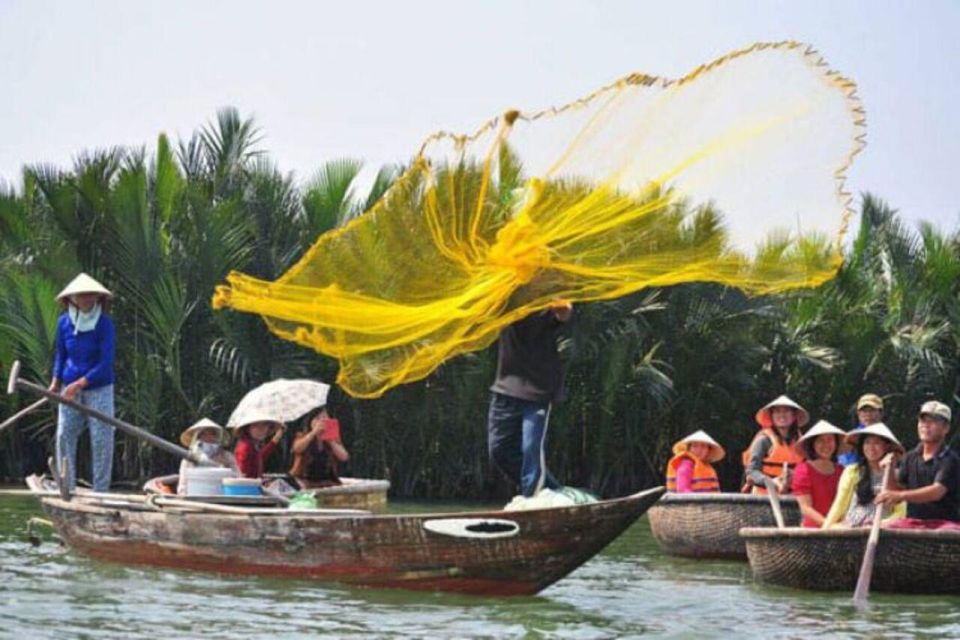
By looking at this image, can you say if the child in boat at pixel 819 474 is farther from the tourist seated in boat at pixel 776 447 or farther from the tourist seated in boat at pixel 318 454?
the tourist seated in boat at pixel 318 454

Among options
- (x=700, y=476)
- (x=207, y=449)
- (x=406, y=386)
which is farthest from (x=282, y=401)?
(x=406, y=386)

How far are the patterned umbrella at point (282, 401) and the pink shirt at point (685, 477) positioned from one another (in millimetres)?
2847

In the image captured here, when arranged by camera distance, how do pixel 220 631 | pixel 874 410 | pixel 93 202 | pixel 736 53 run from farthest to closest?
1. pixel 93 202
2. pixel 874 410
3. pixel 736 53
4. pixel 220 631

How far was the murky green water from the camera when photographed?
928cm

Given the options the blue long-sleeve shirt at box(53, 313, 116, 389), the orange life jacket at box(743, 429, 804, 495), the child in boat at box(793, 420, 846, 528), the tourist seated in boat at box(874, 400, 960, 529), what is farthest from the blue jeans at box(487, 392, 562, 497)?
the orange life jacket at box(743, 429, 804, 495)

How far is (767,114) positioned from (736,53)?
0.35 meters

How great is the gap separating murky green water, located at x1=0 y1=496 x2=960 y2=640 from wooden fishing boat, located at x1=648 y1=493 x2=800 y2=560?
1.37 meters

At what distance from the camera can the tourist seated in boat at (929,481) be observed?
36.2ft

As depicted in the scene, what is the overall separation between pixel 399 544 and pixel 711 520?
4046 millimetres

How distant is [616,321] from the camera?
2212cm

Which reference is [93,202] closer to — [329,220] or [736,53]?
[329,220]

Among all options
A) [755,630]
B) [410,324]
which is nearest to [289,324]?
[410,324]

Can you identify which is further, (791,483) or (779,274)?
(791,483)

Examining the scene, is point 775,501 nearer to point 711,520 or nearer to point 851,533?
point 851,533
